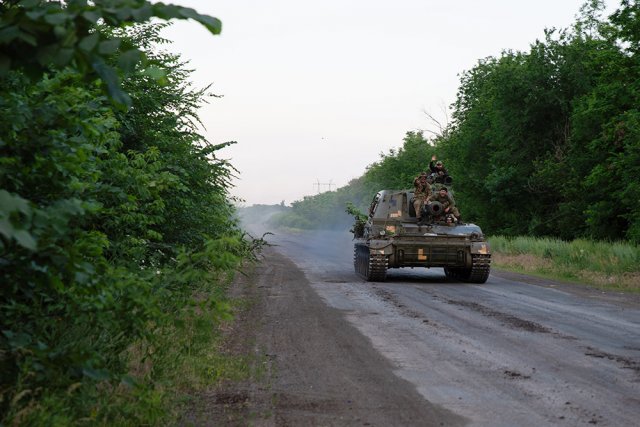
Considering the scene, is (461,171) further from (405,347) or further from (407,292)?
(405,347)

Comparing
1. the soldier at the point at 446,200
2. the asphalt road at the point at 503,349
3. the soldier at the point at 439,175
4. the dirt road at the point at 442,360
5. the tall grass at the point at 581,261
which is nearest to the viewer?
the dirt road at the point at 442,360

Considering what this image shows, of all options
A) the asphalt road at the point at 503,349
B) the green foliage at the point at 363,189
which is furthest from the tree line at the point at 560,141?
the asphalt road at the point at 503,349

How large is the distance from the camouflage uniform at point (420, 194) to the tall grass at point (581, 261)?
15.7 ft

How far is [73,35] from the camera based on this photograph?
2613mm

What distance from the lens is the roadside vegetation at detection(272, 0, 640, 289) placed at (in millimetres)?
25672

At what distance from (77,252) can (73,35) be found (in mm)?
1150

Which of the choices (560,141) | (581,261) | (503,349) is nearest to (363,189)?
(560,141)

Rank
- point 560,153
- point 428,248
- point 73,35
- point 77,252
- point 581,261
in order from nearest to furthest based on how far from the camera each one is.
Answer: point 73,35 → point 77,252 → point 428,248 → point 581,261 → point 560,153

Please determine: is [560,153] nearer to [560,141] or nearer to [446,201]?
[560,141]

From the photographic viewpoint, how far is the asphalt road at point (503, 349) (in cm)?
588

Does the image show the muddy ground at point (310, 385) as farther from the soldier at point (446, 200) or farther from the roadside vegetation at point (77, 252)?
the soldier at point (446, 200)

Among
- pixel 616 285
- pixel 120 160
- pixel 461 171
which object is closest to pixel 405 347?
pixel 120 160

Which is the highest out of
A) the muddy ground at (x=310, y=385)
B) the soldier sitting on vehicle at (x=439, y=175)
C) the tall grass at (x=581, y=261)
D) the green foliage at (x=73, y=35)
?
the soldier sitting on vehicle at (x=439, y=175)

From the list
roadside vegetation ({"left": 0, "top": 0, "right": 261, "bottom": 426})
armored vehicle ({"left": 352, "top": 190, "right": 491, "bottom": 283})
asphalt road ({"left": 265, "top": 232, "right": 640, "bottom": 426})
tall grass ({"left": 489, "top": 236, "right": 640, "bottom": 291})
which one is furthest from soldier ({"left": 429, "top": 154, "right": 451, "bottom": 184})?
roadside vegetation ({"left": 0, "top": 0, "right": 261, "bottom": 426})
